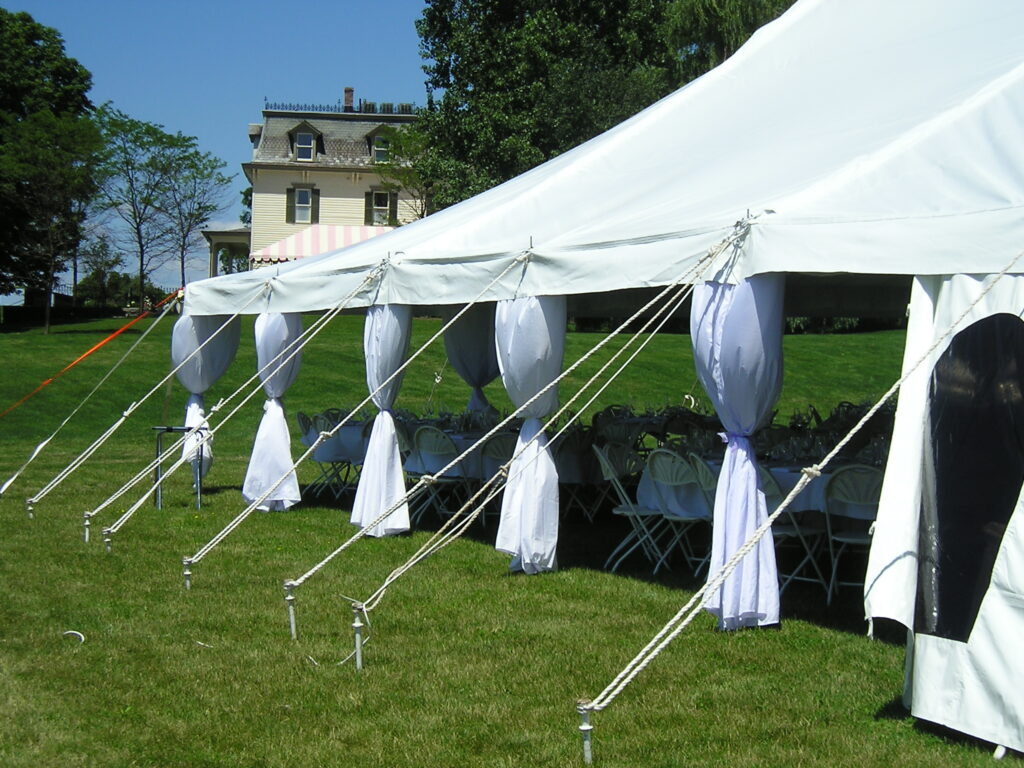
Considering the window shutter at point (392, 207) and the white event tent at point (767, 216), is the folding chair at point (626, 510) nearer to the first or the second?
the white event tent at point (767, 216)

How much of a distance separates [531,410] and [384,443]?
6.57ft

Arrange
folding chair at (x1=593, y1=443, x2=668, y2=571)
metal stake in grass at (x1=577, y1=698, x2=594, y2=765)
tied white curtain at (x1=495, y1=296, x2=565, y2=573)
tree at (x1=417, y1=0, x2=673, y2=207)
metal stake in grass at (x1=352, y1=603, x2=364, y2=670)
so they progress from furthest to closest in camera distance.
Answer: tree at (x1=417, y1=0, x2=673, y2=207) < folding chair at (x1=593, y1=443, x2=668, y2=571) < tied white curtain at (x1=495, y1=296, x2=565, y2=573) < metal stake in grass at (x1=352, y1=603, x2=364, y2=670) < metal stake in grass at (x1=577, y1=698, x2=594, y2=765)

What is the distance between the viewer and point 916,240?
5.43 metres

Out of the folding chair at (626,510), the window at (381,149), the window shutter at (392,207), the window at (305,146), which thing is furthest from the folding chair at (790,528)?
the window at (305,146)

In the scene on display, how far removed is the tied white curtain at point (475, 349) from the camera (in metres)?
13.6

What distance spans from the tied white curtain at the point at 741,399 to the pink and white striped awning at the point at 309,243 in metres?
17.9

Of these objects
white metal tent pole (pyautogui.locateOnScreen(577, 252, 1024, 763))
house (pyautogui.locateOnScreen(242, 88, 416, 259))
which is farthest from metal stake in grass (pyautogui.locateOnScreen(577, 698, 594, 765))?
house (pyautogui.locateOnScreen(242, 88, 416, 259))

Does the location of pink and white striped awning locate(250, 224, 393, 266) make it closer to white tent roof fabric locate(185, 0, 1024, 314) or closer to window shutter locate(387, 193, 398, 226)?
white tent roof fabric locate(185, 0, 1024, 314)

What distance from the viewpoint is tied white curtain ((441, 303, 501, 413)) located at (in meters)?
13.6

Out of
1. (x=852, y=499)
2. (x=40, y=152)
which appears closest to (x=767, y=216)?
(x=852, y=499)

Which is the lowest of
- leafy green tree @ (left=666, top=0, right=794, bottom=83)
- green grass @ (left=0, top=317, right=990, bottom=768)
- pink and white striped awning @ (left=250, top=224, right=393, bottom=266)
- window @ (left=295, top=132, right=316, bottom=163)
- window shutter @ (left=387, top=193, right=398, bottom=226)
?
green grass @ (left=0, top=317, right=990, bottom=768)

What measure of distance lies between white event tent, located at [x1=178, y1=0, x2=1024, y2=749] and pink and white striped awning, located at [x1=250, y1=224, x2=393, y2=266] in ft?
44.5

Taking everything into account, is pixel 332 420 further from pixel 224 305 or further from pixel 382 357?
pixel 382 357

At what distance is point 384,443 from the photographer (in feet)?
31.6
